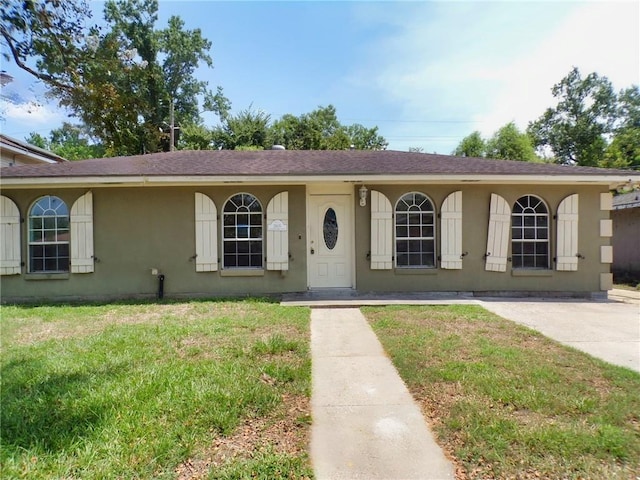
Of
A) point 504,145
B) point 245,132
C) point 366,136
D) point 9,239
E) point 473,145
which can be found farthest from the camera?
point 473,145

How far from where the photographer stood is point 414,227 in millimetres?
7527

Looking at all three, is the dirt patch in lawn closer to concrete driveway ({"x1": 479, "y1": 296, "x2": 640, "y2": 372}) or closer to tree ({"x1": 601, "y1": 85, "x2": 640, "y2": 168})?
concrete driveway ({"x1": 479, "y1": 296, "x2": 640, "y2": 372})

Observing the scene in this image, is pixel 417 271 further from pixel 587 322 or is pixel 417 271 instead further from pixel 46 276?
pixel 46 276

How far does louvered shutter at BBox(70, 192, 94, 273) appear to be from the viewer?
7203 mm

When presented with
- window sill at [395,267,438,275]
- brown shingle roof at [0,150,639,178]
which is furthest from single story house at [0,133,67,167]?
window sill at [395,267,438,275]

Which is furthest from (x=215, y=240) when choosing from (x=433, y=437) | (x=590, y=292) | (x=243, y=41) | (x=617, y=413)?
(x=590, y=292)

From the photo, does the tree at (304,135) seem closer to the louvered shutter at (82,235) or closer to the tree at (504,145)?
the tree at (504,145)

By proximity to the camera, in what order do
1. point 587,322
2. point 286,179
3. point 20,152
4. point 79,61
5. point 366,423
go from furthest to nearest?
point 20,152, point 286,179, point 587,322, point 79,61, point 366,423

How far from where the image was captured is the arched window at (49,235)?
24.0ft

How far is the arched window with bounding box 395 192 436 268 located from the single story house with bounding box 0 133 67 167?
44.7 feet

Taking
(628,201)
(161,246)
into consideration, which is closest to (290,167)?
(161,246)

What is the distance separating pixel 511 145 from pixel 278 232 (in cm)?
3216

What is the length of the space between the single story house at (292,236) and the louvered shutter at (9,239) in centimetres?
2

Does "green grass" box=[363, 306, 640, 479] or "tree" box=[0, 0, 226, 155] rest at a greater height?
"tree" box=[0, 0, 226, 155]
